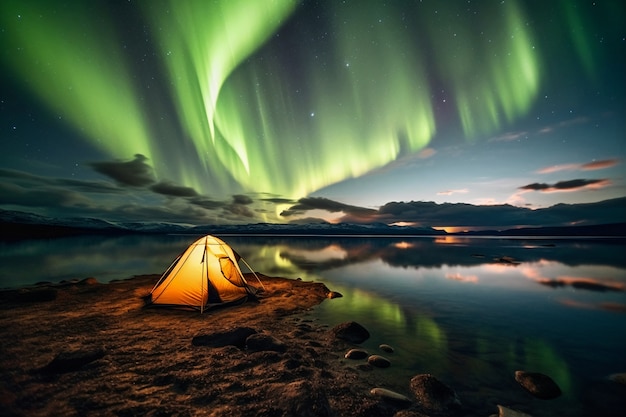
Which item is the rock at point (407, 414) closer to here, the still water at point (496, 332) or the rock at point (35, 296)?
the still water at point (496, 332)

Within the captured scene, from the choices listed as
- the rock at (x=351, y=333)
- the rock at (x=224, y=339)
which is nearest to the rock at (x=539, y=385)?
the rock at (x=351, y=333)

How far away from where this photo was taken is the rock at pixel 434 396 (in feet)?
17.2

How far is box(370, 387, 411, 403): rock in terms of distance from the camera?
5.36 metres

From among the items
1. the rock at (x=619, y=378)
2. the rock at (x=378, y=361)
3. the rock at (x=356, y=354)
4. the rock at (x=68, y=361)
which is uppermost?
the rock at (x=68, y=361)

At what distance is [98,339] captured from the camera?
796cm

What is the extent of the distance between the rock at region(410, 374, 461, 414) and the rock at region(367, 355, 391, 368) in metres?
1.11

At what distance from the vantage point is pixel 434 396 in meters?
5.52

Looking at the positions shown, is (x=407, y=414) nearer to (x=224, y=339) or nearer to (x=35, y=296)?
(x=224, y=339)

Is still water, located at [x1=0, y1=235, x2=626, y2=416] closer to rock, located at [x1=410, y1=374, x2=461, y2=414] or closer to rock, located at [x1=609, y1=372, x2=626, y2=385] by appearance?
rock, located at [x1=609, y1=372, x2=626, y2=385]

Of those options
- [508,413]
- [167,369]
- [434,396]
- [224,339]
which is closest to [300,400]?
[434,396]

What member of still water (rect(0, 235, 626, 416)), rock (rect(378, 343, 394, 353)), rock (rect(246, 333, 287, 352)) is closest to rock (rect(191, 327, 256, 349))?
rock (rect(246, 333, 287, 352))

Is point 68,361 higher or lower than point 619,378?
higher

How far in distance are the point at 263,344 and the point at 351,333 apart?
329 centimetres

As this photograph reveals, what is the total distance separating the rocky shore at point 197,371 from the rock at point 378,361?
3 cm
